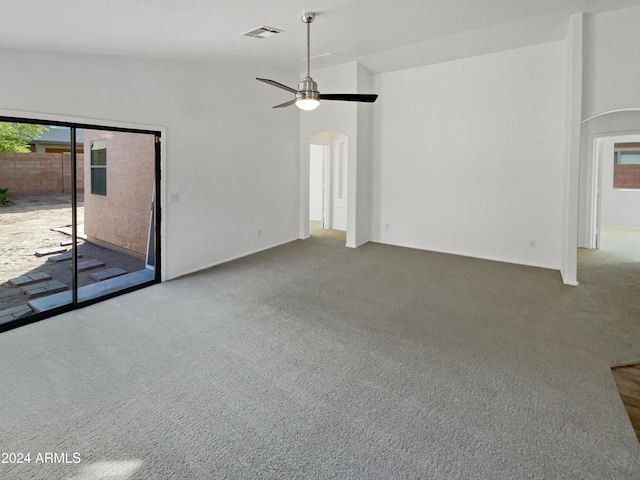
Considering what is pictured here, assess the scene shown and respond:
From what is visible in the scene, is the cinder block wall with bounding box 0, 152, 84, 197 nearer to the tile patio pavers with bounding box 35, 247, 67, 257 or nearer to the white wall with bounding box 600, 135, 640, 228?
the tile patio pavers with bounding box 35, 247, 67, 257

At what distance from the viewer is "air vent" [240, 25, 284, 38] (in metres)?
3.99

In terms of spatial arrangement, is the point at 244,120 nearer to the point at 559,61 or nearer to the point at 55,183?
the point at 55,183

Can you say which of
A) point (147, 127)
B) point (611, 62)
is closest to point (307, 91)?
point (147, 127)

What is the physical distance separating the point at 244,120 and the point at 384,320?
4114 mm

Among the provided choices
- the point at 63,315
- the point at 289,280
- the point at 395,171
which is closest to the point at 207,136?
the point at 289,280

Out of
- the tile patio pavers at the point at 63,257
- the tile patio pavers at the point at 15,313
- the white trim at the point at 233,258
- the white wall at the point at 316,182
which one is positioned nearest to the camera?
the tile patio pavers at the point at 15,313

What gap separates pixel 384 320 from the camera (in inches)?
143

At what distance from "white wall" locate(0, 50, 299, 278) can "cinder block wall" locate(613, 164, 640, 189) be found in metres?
8.43

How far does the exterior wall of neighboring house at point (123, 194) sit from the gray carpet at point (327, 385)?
2.86 ft

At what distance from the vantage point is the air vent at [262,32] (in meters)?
3.99

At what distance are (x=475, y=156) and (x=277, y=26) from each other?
155 inches

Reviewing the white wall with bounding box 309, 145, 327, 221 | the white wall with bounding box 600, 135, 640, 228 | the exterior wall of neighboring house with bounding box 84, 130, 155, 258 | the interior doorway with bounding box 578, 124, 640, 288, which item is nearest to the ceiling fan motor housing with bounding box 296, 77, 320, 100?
the exterior wall of neighboring house with bounding box 84, 130, 155, 258

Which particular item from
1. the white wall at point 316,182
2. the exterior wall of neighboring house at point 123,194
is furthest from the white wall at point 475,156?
the exterior wall of neighboring house at point 123,194

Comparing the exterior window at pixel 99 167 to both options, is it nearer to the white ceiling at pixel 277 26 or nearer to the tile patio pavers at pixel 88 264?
the tile patio pavers at pixel 88 264
